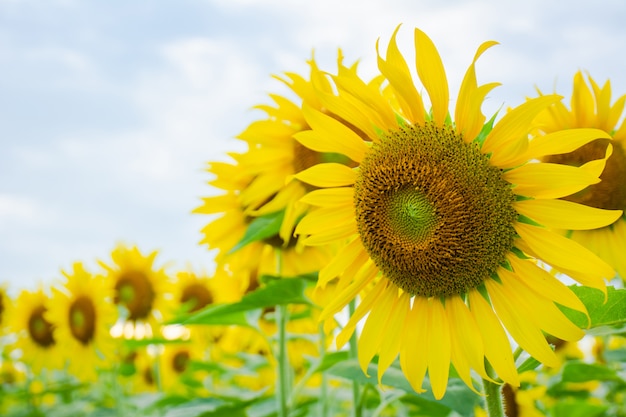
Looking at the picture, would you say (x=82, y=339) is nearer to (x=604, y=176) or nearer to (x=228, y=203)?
(x=228, y=203)

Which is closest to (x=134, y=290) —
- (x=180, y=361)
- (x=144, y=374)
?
(x=180, y=361)

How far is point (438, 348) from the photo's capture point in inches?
78.2

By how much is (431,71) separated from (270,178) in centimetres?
142

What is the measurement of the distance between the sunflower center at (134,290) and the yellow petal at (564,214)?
4.56 m

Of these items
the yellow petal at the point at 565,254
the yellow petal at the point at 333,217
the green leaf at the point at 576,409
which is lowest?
the green leaf at the point at 576,409

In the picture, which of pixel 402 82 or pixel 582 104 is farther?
pixel 582 104

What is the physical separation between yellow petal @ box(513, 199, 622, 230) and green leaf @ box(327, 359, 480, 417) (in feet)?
2.11

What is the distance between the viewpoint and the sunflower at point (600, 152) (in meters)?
2.88

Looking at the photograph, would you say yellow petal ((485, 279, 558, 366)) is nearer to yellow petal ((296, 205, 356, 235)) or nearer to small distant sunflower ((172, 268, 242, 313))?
yellow petal ((296, 205, 356, 235))

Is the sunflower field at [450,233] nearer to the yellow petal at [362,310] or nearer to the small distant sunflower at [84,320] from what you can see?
the yellow petal at [362,310]

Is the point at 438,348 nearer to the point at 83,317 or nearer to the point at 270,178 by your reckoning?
the point at 270,178

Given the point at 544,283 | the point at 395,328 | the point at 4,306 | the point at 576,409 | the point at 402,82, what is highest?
the point at 402,82

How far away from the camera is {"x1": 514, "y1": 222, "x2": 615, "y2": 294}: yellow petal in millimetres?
1785

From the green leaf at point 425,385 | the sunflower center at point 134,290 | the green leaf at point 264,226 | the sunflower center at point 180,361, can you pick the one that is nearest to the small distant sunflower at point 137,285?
the sunflower center at point 134,290
